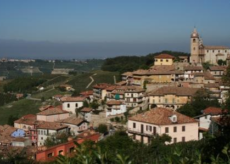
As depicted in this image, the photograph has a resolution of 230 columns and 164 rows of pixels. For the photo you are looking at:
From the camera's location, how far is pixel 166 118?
31.2m

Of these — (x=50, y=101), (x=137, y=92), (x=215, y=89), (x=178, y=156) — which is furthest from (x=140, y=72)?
(x=178, y=156)

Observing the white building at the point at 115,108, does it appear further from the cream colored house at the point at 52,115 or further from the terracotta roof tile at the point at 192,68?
the terracotta roof tile at the point at 192,68

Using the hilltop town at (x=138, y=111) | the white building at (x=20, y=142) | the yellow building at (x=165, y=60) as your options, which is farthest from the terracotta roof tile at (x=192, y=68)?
the white building at (x=20, y=142)

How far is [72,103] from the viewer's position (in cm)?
4819

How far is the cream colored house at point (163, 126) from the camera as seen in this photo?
1195 inches

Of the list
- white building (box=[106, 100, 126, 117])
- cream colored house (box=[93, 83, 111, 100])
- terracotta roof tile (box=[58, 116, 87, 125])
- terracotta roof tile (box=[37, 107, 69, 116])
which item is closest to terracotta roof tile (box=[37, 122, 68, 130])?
terracotta roof tile (box=[58, 116, 87, 125])

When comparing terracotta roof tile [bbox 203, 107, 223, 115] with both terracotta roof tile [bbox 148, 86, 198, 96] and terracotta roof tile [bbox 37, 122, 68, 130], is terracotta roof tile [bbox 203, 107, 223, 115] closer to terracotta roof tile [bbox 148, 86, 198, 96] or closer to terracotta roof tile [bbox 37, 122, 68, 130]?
terracotta roof tile [bbox 148, 86, 198, 96]

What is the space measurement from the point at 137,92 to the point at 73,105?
9.23 metres

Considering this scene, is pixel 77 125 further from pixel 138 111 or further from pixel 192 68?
pixel 192 68

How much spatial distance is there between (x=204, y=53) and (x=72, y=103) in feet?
83.9

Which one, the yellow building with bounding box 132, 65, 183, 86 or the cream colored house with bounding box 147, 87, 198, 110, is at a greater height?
the yellow building with bounding box 132, 65, 183, 86

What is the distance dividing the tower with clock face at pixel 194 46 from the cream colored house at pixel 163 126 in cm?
3131

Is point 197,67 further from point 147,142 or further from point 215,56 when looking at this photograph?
point 147,142

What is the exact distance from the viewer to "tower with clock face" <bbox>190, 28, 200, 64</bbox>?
61625 millimetres
